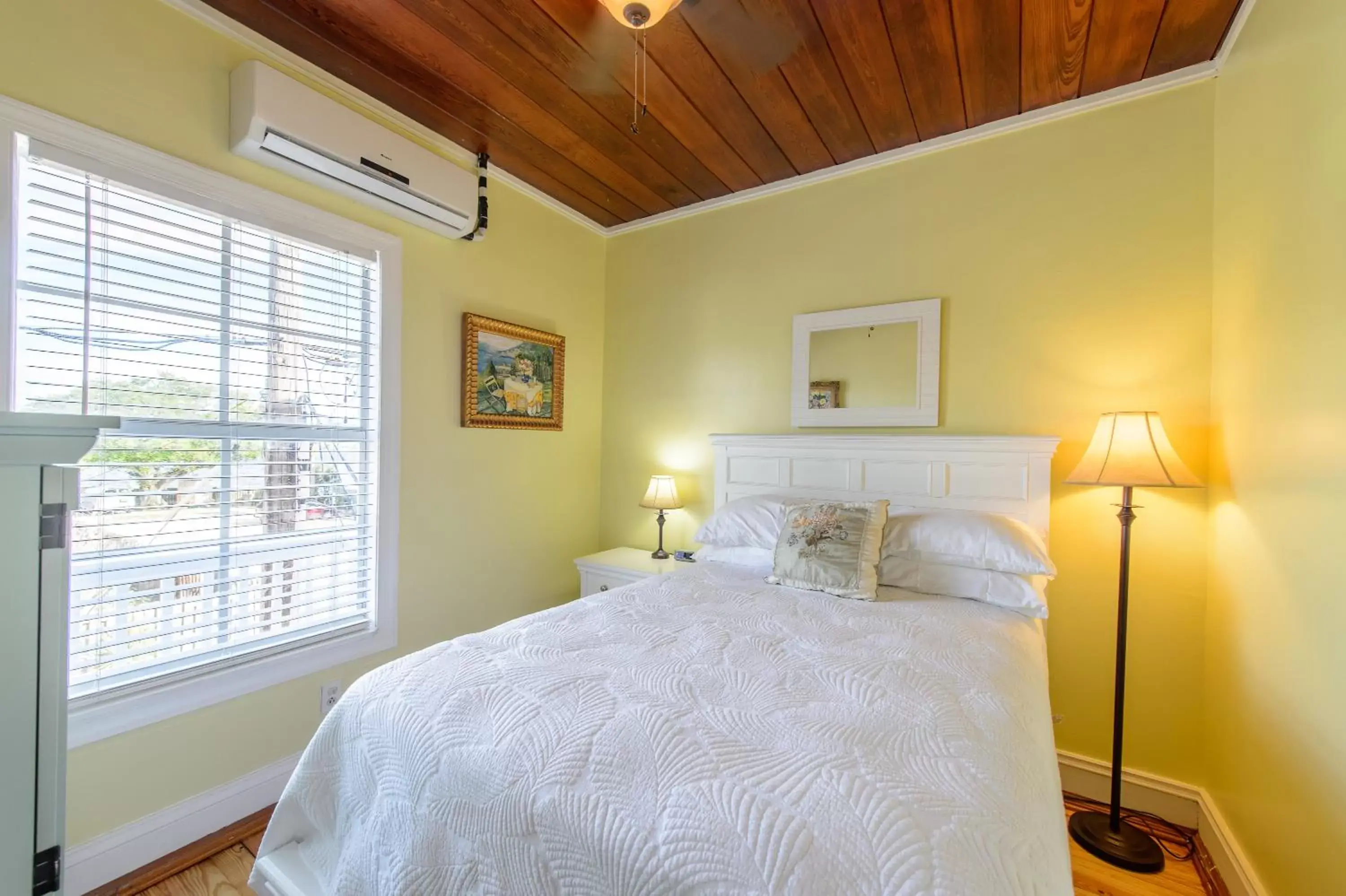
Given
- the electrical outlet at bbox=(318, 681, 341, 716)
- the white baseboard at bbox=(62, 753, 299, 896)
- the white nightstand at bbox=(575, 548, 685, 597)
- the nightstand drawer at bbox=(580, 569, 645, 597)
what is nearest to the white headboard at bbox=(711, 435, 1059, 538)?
the white nightstand at bbox=(575, 548, 685, 597)

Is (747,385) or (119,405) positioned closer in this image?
(119,405)

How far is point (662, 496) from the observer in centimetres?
280

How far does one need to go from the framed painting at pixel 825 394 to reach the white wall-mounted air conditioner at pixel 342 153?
170 centimetres

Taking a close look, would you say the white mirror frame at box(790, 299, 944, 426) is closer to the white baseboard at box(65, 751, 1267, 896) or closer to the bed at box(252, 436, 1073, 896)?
the bed at box(252, 436, 1073, 896)

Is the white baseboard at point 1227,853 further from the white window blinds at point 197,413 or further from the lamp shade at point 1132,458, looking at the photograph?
the white window blinds at point 197,413

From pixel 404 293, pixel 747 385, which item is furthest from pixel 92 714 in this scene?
pixel 747 385

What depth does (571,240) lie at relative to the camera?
3.05 m

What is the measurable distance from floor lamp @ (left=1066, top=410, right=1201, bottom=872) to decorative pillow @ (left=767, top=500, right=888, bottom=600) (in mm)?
664

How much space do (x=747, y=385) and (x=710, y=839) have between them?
7.46 ft

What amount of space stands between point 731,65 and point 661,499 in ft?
6.06

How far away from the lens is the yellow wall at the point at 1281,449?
1.15 meters

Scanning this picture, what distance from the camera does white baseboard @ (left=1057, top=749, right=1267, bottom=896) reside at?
1.53m

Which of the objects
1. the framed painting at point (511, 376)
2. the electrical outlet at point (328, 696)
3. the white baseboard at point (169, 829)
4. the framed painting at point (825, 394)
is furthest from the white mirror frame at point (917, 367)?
the white baseboard at point (169, 829)

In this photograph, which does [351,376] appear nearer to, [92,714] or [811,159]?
[92,714]
